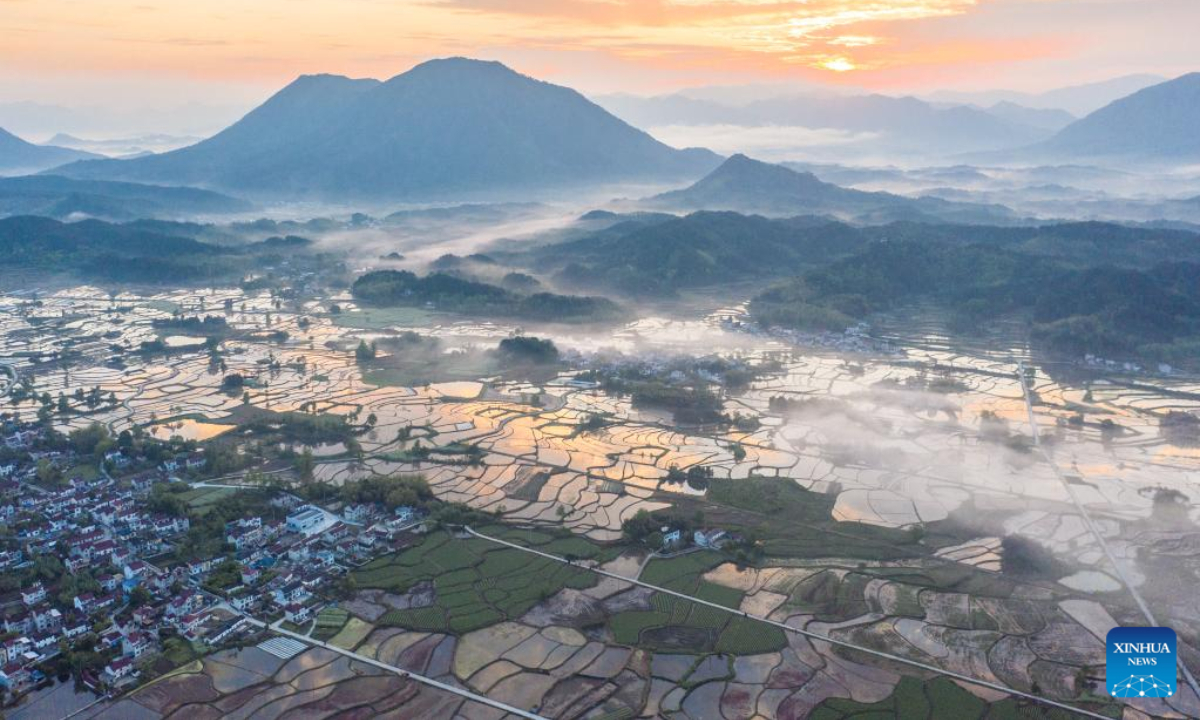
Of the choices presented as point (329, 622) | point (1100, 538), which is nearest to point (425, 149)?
point (329, 622)

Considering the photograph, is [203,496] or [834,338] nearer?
[203,496]

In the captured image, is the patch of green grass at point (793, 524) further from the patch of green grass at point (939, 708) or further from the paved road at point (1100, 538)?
the patch of green grass at point (939, 708)

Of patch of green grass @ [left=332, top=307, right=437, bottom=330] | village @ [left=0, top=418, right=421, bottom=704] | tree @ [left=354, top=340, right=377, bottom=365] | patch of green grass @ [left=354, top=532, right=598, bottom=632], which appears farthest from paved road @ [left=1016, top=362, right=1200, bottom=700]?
patch of green grass @ [left=332, top=307, right=437, bottom=330]

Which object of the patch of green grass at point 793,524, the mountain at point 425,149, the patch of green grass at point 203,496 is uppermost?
the mountain at point 425,149

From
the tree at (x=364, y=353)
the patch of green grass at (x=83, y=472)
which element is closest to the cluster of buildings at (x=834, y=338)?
the tree at (x=364, y=353)

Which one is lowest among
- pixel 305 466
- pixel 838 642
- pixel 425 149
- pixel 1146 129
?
pixel 838 642

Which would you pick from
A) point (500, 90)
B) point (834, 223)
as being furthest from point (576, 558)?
point (500, 90)

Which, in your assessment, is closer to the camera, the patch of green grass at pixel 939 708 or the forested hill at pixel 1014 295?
the patch of green grass at pixel 939 708

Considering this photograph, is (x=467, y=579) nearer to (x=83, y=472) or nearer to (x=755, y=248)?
(x=83, y=472)
